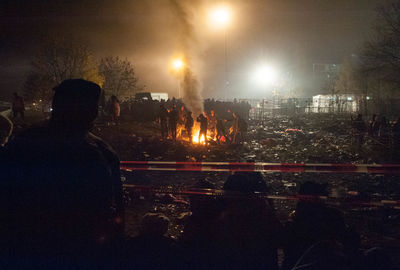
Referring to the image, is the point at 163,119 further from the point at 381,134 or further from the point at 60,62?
the point at 60,62

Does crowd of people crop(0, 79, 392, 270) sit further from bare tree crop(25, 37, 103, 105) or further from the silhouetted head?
bare tree crop(25, 37, 103, 105)

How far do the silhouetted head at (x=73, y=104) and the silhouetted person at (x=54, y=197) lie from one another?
0.15 metres

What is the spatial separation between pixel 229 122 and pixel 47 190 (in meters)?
21.4

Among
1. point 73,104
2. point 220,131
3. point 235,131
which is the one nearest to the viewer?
point 73,104

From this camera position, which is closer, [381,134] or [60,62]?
[381,134]

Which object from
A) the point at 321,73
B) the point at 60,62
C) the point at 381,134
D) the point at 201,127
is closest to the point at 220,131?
the point at 201,127

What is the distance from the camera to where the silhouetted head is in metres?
1.83

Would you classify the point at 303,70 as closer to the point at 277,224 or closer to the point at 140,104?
the point at 140,104

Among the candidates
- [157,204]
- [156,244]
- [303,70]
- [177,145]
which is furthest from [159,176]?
[303,70]

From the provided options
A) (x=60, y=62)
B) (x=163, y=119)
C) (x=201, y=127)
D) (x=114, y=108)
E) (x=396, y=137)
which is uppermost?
(x=60, y=62)

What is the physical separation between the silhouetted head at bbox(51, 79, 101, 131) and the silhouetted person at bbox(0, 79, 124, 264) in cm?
15

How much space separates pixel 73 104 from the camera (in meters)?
1.85

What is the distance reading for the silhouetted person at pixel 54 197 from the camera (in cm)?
165

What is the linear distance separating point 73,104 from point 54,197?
63 centimetres
